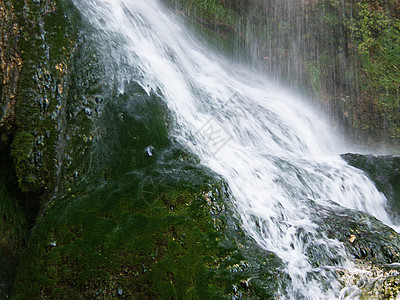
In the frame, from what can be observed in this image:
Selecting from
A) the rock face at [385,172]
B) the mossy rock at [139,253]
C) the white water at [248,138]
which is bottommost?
the mossy rock at [139,253]

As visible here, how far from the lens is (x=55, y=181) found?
3709 mm

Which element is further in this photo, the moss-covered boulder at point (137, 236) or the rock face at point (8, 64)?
the rock face at point (8, 64)

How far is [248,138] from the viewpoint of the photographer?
21.5ft

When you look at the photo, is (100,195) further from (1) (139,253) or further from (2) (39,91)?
(2) (39,91)

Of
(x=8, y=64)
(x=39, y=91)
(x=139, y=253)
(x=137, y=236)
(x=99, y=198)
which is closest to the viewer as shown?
(x=139, y=253)

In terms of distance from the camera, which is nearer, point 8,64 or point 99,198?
point 99,198

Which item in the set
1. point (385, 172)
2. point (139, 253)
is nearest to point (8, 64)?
point (139, 253)

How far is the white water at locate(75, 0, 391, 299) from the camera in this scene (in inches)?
155

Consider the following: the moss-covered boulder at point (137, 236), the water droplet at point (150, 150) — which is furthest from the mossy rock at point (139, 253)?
the water droplet at point (150, 150)

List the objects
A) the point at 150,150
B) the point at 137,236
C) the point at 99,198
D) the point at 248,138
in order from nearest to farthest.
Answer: the point at 137,236, the point at 99,198, the point at 150,150, the point at 248,138

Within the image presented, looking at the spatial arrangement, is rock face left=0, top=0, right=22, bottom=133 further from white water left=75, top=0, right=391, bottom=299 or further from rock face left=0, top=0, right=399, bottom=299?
white water left=75, top=0, right=391, bottom=299

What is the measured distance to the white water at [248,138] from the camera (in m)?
3.94

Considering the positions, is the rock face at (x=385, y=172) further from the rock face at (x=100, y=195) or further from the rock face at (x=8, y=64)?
the rock face at (x=8, y=64)

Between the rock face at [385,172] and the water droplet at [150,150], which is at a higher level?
the rock face at [385,172]
